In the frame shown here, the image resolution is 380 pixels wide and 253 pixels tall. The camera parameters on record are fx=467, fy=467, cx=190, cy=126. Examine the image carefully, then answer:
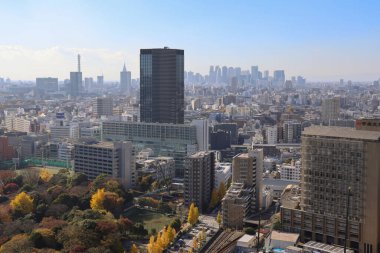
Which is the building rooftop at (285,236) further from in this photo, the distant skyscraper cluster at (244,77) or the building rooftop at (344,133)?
the distant skyscraper cluster at (244,77)

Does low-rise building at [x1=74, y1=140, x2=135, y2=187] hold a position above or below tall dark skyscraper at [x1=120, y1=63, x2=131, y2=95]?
below

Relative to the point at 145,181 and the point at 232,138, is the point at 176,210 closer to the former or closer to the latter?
the point at 145,181

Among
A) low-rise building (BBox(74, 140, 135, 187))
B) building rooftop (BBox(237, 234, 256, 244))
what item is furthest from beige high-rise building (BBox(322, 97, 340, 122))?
building rooftop (BBox(237, 234, 256, 244))

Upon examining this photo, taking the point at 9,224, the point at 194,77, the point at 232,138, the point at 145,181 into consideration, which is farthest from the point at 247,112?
the point at 194,77

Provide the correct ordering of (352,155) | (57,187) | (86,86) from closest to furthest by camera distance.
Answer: (352,155) → (57,187) → (86,86)

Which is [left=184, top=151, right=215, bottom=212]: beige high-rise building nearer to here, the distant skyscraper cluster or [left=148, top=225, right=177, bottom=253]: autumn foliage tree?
[left=148, top=225, right=177, bottom=253]: autumn foliage tree

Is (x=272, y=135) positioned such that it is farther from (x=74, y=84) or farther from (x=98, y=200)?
(x=74, y=84)

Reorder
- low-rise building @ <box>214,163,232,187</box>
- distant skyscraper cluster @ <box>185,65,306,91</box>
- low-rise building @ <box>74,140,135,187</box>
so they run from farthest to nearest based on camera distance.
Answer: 1. distant skyscraper cluster @ <box>185,65,306,91</box>
2. low-rise building @ <box>74,140,135,187</box>
3. low-rise building @ <box>214,163,232,187</box>

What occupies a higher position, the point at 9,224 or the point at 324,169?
the point at 324,169
